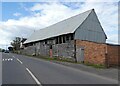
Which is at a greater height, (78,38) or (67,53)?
(78,38)

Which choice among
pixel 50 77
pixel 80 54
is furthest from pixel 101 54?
pixel 50 77

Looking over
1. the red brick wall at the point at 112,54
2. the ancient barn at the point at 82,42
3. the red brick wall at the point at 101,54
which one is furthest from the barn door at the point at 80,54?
the red brick wall at the point at 112,54

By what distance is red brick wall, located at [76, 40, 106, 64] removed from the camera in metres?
27.6

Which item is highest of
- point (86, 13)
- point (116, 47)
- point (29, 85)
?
point (86, 13)

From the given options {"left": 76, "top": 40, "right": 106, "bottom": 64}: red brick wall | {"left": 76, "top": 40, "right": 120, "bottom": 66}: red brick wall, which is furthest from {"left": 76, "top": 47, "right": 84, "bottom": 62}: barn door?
{"left": 76, "top": 40, "right": 120, "bottom": 66}: red brick wall

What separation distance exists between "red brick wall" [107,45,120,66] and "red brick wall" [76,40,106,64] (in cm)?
71

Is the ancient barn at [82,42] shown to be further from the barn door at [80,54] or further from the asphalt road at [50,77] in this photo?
the asphalt road at [50,77]

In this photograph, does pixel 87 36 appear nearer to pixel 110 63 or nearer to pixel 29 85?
pixel 110 63

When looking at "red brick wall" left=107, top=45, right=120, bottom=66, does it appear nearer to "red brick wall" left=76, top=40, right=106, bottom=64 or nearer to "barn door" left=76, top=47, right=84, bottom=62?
"red brick wall" left=76, top=40, right=106, bottom=64

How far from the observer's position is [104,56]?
1053 inches

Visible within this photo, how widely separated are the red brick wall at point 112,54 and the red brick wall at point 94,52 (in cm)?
71

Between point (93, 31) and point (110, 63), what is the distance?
15885 mm

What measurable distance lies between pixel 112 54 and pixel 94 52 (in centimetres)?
375

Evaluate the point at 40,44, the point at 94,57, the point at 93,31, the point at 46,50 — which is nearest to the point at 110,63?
the point at 94,57
